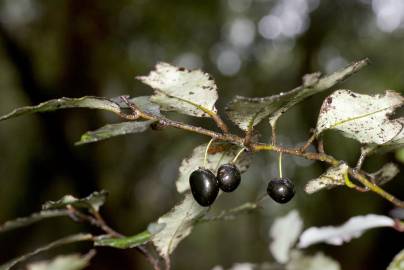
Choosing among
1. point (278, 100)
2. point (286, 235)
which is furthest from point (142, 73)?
point (278, 100)

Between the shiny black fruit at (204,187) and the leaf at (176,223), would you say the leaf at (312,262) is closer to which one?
the leaf at (176,223)

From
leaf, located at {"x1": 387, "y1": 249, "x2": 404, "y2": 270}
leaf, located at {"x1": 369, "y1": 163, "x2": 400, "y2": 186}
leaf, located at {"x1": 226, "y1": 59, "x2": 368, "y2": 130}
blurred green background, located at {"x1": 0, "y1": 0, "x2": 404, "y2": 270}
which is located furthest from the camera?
blurred green background, located at {"x1": 0, "y1": 0, "x2": 404, "y2": 270}

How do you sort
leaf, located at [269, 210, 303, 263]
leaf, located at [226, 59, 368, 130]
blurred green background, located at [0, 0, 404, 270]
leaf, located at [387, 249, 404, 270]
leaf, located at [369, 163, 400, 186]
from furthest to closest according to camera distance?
blurred green background, located at [0, 0, 404, 270] < leaf, located at [269, 210, 303, 263] < leaf, located at [369, 163, 400, 186] < leaf, located at [387, 249, 404, 270] < leaf, located at [226, 59, 368, 130]

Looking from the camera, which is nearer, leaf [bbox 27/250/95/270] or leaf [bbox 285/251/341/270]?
leaf [bbox 27/250/95/270]

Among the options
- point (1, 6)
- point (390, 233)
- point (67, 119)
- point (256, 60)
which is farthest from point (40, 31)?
point (390, 233)

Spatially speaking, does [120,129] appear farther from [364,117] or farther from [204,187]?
[364,117]

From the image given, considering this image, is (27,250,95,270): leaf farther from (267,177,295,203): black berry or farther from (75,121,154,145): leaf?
(267,177,295,203): black berry

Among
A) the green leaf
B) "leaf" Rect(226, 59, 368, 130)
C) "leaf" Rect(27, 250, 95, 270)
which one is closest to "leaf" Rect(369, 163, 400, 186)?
"leaf" Rect(226, 59, 368, 130)
